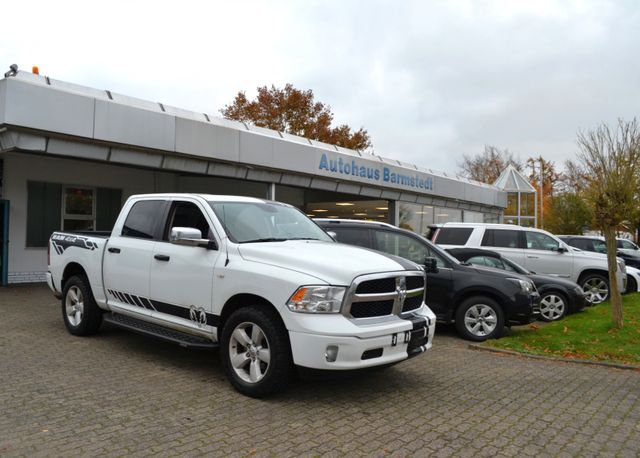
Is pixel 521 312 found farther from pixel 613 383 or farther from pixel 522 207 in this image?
pixel 522 207

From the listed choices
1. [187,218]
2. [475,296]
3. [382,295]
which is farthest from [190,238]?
[475,296]

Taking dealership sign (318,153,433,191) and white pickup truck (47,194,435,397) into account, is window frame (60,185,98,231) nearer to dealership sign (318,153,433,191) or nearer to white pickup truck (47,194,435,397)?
dealership sign (318,153,433,191)

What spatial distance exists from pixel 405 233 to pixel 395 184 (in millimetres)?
12683

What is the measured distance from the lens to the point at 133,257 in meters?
6.05

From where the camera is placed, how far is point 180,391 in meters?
4.96

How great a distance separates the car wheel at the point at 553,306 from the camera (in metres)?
9.91

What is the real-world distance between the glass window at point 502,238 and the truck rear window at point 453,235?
455mm

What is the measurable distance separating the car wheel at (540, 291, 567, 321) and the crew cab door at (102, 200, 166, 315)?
7385 mm

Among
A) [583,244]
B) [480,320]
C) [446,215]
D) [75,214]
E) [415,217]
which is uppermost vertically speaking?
[446,215]

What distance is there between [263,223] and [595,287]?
969 cm

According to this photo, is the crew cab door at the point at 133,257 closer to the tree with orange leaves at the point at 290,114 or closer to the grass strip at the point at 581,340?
the grass strip at the point at 581,340

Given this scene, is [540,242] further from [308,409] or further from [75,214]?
[75,214]

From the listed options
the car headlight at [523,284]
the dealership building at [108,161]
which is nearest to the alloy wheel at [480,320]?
the car headlight at [523,284]

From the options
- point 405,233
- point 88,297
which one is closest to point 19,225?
point 88,297
